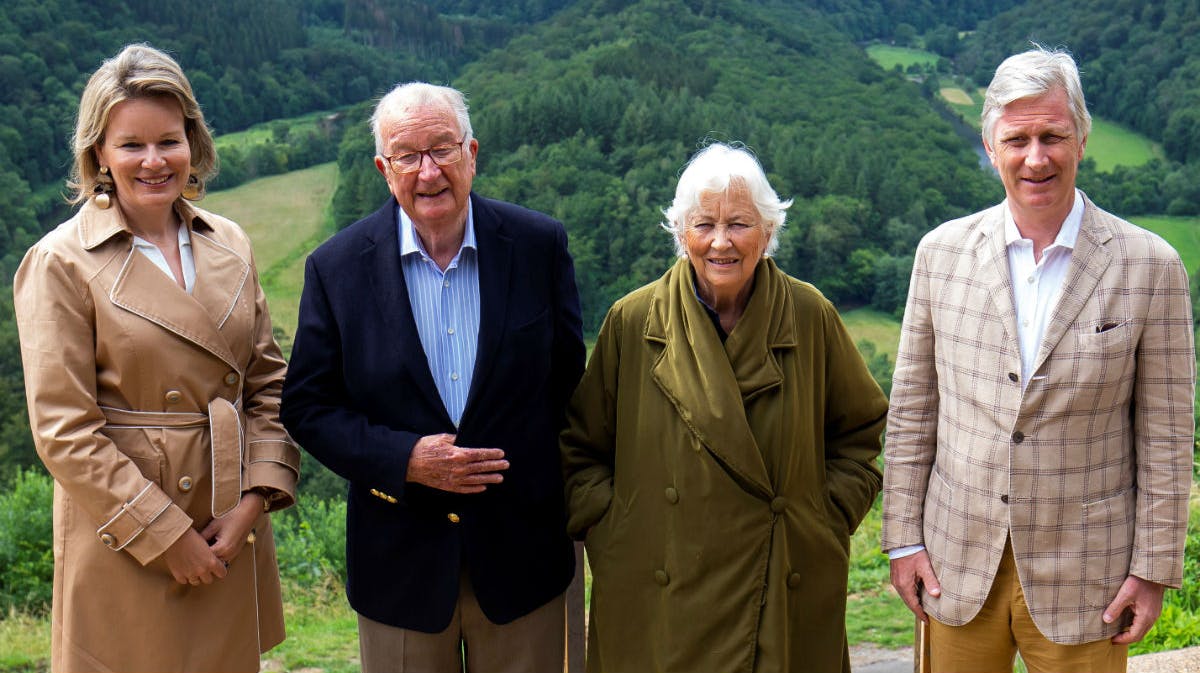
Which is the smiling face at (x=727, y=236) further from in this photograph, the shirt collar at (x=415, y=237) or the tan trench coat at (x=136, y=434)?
the tan trench coat at (x=136, y=434)

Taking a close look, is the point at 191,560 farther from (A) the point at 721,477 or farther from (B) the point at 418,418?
(A) the point at 721,477

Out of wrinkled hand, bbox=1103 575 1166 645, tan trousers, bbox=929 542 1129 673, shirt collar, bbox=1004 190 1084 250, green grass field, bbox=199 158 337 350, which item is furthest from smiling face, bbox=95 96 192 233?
green grass field, bbox=199 158 337 350

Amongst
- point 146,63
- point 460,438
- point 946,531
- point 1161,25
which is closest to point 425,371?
point 460,438

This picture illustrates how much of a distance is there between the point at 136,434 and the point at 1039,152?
2012 mm

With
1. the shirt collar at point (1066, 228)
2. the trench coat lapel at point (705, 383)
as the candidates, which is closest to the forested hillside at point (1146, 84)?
the shirt collar at point (1066, 228)

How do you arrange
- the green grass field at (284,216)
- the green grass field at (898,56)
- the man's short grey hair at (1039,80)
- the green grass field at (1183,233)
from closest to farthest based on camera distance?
the man's short grey hair at (1039,80), the green grass field at (1183,233), the green grass field at (284,216), the green grass field at (898,56)

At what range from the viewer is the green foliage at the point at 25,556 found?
7.88 meters

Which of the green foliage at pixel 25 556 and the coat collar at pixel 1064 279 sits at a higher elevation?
the coat collar at pixel 1064 279

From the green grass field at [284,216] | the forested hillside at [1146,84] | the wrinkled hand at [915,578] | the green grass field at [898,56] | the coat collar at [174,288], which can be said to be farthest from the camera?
the green grass field at [898,56]

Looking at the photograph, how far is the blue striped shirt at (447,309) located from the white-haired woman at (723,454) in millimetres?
Result: 297

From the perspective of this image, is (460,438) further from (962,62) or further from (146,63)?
(962,62)

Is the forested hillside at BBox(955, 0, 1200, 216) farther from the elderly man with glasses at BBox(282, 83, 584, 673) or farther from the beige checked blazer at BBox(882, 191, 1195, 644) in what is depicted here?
the elderly man with glasses at BBox(282, 83, 584, 673)

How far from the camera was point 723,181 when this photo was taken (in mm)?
2484

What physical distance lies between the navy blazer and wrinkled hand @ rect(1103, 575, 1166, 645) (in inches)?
48.7
